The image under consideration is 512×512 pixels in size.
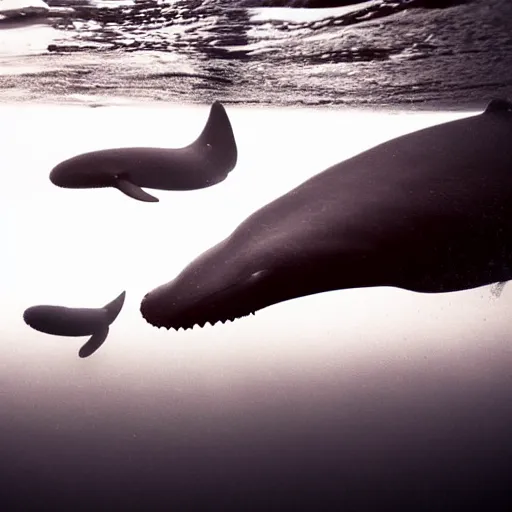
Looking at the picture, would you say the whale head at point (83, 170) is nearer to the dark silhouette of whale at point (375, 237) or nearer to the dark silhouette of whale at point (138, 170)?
the dark silhouette of whale at point (138, 170)

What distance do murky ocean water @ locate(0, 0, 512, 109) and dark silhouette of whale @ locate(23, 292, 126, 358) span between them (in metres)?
2.55

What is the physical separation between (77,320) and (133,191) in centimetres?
166

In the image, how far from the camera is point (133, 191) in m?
4.58

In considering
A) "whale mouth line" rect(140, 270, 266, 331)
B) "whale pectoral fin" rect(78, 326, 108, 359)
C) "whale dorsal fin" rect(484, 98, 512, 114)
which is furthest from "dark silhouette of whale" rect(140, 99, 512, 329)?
"whale pectoral fin" rect(78, 326, 108, 359)

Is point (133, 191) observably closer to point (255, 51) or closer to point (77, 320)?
point (77, 320)

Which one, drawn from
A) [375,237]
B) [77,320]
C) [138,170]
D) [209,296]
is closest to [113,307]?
[77,320]

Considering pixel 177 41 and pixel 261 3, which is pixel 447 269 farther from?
pixel 177 41

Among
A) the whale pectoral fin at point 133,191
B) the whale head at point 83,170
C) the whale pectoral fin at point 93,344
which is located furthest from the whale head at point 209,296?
the whale pectoral fin at point 93,344

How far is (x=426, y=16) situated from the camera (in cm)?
447

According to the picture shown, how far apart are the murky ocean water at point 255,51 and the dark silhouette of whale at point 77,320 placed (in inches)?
100

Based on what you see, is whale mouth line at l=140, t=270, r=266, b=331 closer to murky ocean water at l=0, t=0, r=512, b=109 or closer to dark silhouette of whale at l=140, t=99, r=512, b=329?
dark silhouette of whale at l=140, t=99, r=512, b=329

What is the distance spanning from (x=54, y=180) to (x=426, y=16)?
11.0 ft

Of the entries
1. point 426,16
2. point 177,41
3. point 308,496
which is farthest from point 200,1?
point 308,496

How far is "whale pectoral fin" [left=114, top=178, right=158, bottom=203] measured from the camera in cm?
453
